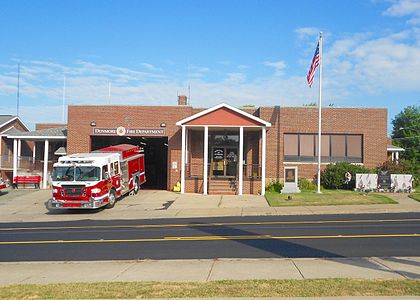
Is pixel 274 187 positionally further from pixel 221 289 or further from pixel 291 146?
pixel 221 289

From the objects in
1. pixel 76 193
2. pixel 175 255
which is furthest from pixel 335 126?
pixel 175 255

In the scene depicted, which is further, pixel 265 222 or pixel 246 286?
pixel 265 222

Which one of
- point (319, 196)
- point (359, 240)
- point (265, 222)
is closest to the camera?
point (359, 240)

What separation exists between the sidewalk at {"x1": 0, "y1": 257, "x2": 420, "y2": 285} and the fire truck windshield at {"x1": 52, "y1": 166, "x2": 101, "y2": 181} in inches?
464

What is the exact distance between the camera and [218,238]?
1382 cm

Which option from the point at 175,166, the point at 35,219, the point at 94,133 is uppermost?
the point at 94,133

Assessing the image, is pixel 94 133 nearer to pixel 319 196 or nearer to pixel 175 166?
pixel 175 166

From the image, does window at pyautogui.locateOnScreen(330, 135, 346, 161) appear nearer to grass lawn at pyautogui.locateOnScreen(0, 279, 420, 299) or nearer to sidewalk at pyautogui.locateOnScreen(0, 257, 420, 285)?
sidewalk at pyautogui.locateOnScreen(0, 257, 420, 285)

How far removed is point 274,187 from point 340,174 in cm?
419

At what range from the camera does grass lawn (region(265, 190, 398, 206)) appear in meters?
23.3

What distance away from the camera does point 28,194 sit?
30.3 metres

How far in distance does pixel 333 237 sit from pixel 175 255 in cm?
476

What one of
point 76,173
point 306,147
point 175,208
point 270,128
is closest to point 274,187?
point 306,147

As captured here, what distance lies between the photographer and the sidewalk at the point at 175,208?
21219mm
